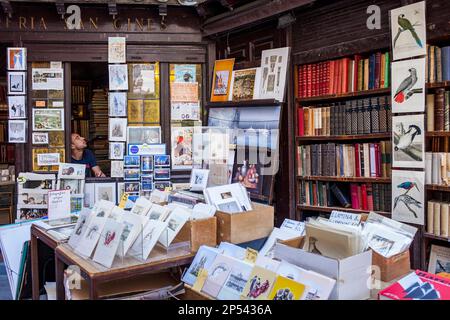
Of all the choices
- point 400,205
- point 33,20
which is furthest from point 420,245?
point 33,20

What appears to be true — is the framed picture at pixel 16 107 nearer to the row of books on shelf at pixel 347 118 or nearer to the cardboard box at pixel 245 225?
the row of books on shelf at pixel 347 118

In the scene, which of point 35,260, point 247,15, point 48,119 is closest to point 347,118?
Result: point 247,15

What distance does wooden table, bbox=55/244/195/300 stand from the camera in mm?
1962

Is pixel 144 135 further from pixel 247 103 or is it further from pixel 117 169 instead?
pixel 247 103

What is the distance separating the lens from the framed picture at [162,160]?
4.66 meters

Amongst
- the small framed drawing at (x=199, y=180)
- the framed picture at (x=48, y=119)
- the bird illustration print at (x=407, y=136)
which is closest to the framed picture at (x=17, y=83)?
the framed picture at (x=48, y=119)

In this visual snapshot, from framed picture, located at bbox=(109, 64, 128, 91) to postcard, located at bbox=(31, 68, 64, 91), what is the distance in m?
0.55

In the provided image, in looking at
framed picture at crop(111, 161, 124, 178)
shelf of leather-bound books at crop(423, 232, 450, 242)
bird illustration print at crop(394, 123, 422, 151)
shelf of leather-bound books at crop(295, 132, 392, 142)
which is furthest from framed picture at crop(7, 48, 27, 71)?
shelf of leather-bound books at crop(423, 232, 450, 242)

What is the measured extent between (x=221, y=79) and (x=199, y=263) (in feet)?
9.92

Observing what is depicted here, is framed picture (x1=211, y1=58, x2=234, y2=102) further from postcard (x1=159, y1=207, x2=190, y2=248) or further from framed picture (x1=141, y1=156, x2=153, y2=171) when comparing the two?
postcard (x1=159, y1=207, x2=190, y2=248)

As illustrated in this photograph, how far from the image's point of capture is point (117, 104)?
15.9 feet

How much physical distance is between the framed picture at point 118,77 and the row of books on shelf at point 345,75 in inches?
77.5

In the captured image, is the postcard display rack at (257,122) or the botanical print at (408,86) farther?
the postcard display rack at (257,122)

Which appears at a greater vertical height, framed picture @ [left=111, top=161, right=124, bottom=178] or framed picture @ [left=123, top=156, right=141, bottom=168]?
framed picture @ [left=123, top=156, right=141, bottom=168]
